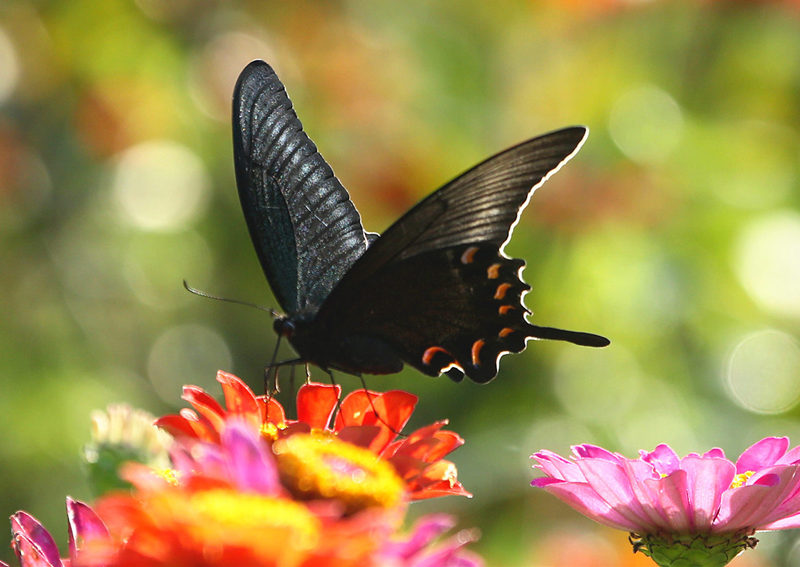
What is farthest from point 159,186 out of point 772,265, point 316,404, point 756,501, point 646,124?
point 756,501

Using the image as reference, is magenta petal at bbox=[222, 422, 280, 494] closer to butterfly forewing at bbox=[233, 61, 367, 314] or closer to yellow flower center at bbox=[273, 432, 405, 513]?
yellow flower center at bbox=[273, 432, 405, 513]

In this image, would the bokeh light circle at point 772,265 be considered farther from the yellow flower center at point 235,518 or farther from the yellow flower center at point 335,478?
the yellow flower center at point 235,518

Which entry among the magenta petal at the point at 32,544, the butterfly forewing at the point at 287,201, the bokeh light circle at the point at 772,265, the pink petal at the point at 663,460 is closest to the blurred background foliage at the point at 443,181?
the bokeh light circle at the point at 772,265

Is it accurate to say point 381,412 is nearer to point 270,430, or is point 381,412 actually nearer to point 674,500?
point 270,430

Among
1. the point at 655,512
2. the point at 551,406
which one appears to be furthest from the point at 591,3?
the point at 655,512

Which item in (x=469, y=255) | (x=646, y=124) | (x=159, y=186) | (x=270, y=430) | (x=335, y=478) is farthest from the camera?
(x=646, y=124)
